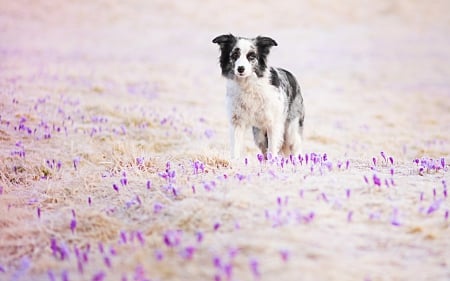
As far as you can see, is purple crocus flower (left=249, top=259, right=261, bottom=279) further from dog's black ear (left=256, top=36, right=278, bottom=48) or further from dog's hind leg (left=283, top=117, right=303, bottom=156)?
dog's hind leg (left=283, top=117, right=303, bottom=156)

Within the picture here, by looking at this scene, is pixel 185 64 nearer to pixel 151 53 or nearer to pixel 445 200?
pixel 151 53

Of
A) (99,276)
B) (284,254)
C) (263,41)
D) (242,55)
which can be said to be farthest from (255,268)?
(263,41)

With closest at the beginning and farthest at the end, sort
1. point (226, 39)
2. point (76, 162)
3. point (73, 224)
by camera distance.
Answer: point (73, 224)
point (76, 162)
point (226, 39)

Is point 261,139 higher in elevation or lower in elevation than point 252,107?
lower

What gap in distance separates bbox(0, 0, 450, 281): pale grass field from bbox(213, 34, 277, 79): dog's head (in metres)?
1.43

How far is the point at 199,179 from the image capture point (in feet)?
22.3

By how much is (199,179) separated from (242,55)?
3184mm

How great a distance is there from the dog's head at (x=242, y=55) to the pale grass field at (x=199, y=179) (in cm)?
143

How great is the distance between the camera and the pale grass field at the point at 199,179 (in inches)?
182

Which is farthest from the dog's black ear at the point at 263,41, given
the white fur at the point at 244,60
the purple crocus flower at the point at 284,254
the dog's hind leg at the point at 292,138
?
the purple crocus flower at the point at 284,254

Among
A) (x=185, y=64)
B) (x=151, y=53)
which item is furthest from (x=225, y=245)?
(x=151, y=53)

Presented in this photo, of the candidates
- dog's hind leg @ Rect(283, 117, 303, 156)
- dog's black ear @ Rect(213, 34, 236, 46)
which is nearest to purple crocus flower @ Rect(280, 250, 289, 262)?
dog's black ear @ Rect(213, 34, 236, 46)

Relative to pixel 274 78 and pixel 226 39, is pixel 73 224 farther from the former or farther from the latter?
pixel 274 78

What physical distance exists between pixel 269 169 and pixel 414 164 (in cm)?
255
